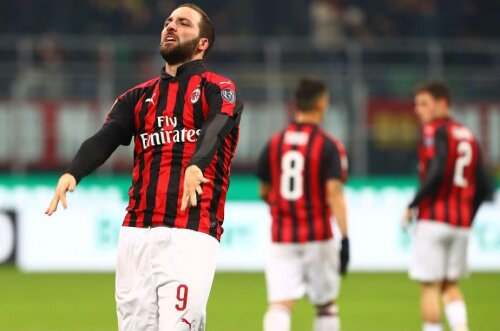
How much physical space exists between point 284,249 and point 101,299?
15.0ft

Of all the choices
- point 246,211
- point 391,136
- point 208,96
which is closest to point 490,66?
point 391,136

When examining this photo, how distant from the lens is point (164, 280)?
471 centimetres

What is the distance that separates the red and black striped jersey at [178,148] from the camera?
15.8ft

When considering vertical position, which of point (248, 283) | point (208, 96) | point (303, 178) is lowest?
point (248, 283)

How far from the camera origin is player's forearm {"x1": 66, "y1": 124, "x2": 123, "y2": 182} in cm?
475

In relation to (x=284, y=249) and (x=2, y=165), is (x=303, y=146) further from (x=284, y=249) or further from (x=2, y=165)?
(x=2, y=165)

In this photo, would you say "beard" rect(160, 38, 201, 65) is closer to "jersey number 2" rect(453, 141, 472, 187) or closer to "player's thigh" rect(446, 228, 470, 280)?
"jersey number 2" rect(453, 141, 472, 187)

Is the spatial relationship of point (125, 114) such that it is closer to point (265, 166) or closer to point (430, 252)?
point (265, 166)

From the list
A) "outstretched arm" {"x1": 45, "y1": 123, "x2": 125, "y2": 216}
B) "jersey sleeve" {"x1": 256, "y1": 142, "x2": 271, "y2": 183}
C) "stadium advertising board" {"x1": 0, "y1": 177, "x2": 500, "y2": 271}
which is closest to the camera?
"outstretched arm" {"x1": 45, "y1": 123, "x2": 125, "y2": 216}

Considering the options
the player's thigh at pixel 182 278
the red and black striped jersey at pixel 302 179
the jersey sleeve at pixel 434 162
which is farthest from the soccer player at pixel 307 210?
the player's thigh at pixel 182 278

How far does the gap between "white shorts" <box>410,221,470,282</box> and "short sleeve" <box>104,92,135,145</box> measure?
3.93 m

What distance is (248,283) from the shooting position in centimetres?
1367

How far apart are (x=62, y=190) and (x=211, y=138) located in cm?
62

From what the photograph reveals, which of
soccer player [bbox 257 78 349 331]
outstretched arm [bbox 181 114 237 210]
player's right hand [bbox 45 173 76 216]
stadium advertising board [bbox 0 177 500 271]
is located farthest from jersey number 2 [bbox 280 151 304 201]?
stadium advertising board [bbox 0 177 500 271]
